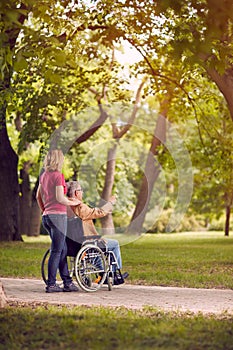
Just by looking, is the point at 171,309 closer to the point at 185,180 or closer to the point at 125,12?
the point at 125,12

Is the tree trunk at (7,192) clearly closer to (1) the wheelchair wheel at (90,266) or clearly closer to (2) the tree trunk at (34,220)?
(2) the tree trunk at (34,220)

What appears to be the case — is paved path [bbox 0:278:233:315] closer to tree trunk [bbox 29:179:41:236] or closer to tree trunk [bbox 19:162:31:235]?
tree trunk [bbox 29:179:41:236]

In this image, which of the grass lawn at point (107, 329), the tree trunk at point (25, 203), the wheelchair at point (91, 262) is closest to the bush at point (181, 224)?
the tree trunk at point (25, 203)

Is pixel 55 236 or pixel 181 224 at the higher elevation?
pixel 181 224

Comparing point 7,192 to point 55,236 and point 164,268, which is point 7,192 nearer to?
point 164,268

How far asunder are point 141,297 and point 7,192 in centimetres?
1547

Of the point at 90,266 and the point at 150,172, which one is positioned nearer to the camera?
the point at 90,266

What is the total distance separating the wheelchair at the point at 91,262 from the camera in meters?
11.2

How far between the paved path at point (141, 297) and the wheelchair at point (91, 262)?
16 cm

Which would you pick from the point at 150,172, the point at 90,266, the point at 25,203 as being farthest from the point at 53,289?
the point at 25,203

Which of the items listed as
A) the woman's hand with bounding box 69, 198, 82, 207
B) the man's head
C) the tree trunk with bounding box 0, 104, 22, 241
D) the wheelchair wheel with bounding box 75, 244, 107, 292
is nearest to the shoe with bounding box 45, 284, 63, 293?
the wheelchair wheel with bounding box 75, 244, 107, 292

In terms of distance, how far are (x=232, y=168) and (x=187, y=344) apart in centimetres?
1929

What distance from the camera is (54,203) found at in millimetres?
11258

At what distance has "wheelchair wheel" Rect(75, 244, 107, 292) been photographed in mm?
11234
